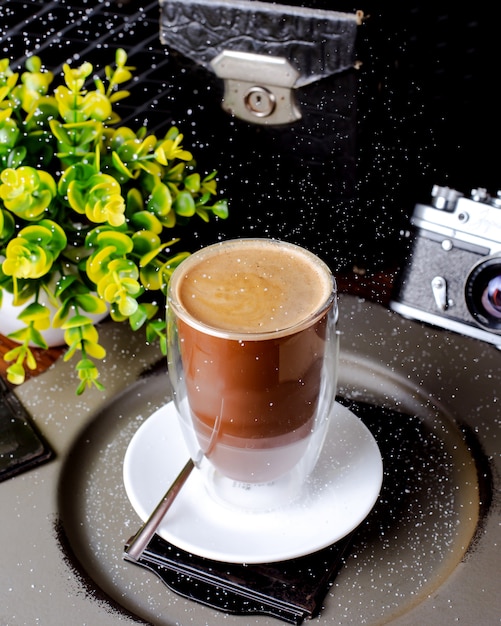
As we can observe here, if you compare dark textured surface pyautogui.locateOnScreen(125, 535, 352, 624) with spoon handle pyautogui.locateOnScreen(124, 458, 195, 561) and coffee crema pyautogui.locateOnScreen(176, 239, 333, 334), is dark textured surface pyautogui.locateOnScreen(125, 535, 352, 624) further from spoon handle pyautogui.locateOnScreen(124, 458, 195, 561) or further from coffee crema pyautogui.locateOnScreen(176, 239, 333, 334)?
coffee crema pyautogui.locateOnScreen(176, 239, 333, 334)

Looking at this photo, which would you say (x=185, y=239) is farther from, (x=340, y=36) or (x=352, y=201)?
(x=340, y=36)

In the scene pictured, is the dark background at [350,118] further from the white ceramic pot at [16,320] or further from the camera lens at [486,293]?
the white ceramic pot at [16,320]

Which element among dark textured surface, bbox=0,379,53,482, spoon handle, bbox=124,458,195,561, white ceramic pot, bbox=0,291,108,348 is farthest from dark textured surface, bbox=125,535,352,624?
white ceramic pot, bbox=0,291,108,348

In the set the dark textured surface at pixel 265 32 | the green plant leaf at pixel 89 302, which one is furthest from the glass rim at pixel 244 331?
the dark textured surface at pixel 265 32

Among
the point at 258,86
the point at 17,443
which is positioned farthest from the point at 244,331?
the point at 258,86

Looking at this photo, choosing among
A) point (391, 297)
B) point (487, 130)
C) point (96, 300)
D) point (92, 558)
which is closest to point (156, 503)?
point (92, 558)

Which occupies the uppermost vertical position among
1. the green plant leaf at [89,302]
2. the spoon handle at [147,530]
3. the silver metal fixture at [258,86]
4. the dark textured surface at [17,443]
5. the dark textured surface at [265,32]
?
the dark textured surface at [265,32]
